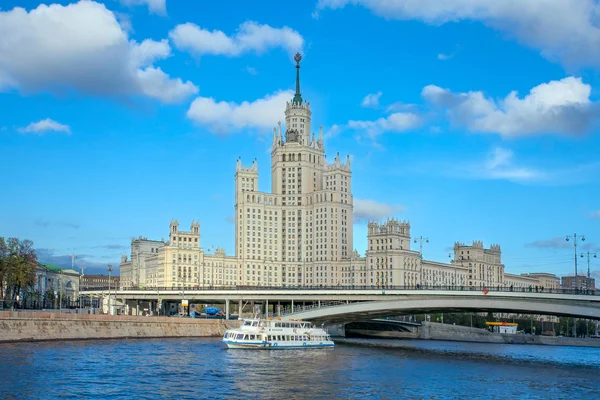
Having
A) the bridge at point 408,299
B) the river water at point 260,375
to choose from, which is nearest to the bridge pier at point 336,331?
the bridge at point 408,299

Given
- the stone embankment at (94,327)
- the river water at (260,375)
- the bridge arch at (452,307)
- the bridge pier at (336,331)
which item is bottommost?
the bridge pier at (336,331)

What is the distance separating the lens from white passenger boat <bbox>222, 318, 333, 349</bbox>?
358 feet

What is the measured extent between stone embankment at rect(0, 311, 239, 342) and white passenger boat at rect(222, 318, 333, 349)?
21.1 meters

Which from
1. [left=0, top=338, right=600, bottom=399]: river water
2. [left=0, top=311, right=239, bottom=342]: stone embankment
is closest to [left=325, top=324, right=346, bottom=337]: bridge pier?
[left=0, top=311, right=239, bottom=342]: stone embankment

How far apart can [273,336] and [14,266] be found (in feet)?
183

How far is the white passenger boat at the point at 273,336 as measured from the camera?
109 metres

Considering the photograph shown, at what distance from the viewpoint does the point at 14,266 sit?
137m

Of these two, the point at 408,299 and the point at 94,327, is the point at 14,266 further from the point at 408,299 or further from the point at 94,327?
the point at 408,299

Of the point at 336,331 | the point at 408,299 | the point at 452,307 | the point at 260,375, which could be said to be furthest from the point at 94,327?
the point at 336,331

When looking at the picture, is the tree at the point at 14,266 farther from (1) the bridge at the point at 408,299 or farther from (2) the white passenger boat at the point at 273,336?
(2) the white passenger boat at the point at 273,336

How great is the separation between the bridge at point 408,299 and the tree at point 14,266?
2967cm

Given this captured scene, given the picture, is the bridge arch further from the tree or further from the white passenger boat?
the tree

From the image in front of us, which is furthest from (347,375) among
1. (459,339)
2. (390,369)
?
(459,339)

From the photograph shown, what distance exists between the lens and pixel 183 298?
162 m
